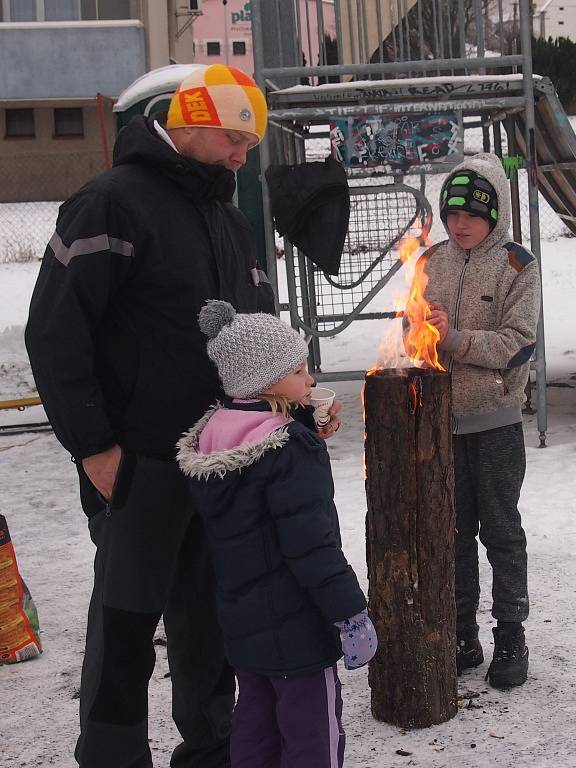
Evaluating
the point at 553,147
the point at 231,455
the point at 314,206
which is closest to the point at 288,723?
the point at 231,455

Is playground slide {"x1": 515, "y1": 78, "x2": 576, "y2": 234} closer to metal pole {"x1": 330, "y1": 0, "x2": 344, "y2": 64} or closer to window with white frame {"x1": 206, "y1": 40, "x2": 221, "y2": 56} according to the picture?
metal pole {"x1": 330, "y1": 0, "x2": 344, "y2": 64}

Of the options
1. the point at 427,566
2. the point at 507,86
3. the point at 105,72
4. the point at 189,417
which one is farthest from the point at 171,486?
the point at 105,72

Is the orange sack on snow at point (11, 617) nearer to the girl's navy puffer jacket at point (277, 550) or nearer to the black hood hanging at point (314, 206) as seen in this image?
the girl's navy puffer jacket at point (277, 550)

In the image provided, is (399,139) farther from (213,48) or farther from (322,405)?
(213,48)

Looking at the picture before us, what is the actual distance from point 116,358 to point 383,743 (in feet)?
4.74

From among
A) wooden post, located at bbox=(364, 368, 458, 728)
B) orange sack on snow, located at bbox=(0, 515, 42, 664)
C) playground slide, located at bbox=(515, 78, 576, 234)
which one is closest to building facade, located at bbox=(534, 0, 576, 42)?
playground slide, located at bbox=(515, 78, 576, 234)

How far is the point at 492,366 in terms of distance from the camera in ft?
10.8

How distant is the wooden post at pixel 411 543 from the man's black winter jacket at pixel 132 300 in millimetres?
625

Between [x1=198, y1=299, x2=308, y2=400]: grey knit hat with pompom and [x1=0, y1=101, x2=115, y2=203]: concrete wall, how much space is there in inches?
950

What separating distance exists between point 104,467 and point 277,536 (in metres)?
0.49

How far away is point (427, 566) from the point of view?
309 centimetres

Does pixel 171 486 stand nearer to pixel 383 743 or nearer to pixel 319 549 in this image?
pixel 319 549

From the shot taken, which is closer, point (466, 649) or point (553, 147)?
point (466, 649)

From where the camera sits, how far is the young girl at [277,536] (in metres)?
2.33
